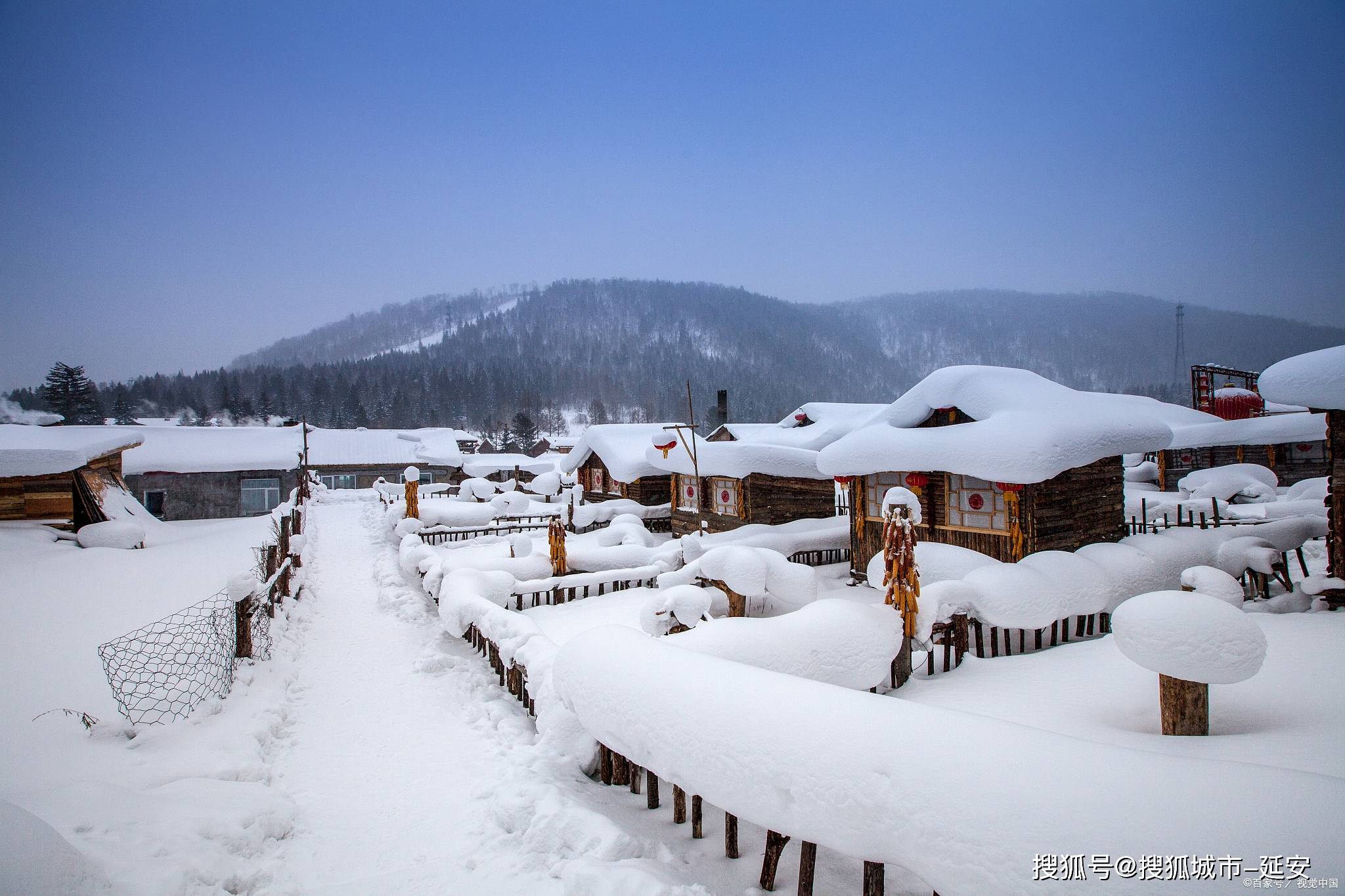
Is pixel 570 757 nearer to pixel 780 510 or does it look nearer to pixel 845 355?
pixel 780 510

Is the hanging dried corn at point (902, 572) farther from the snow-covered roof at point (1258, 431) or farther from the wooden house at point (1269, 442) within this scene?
the snow-covered roof at point (1258, 431)

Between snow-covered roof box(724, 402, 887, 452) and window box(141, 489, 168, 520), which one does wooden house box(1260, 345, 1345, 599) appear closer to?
snow-covered roof box(724, 402, 887, 452)

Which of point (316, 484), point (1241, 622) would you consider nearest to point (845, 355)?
point (316, 484)

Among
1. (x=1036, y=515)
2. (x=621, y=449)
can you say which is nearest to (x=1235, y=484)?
(x=1036, y=515)

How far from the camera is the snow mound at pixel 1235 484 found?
69.0 feet

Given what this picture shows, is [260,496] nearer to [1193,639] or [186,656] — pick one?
[186,656]

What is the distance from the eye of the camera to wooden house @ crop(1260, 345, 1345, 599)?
8188mm

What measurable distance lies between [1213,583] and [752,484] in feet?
42.5

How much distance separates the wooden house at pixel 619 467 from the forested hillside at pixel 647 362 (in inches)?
2350

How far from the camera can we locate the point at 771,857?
138 inches

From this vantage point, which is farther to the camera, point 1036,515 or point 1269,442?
point 1269,442

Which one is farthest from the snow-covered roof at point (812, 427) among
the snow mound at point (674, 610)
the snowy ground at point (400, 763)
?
the snowy ground at point (400, 763)

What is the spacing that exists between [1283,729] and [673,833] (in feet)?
15.9

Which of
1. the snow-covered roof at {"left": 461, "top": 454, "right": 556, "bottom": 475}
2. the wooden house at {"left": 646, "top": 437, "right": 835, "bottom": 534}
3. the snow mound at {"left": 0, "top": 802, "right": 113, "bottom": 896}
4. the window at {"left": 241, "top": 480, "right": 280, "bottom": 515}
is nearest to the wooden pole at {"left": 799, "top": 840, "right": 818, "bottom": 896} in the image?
the snow mound at {"left": 0, "top": 802, "right": 113, "bottom": 896}
